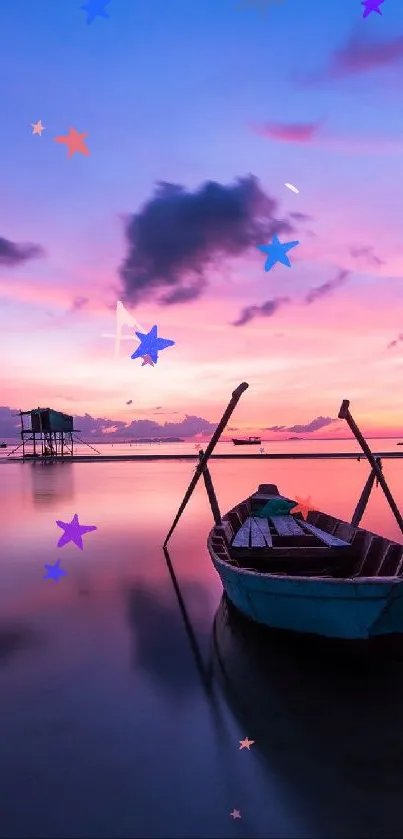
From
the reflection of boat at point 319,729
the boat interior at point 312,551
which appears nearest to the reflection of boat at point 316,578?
the boat interior at point 312,551

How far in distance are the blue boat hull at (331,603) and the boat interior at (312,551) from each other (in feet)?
3.69

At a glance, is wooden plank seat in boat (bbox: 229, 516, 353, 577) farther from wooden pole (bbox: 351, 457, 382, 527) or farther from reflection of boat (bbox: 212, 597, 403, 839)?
wooden pole (bbox: 351, 457, 382, 527)

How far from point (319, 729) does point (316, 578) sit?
2072mm

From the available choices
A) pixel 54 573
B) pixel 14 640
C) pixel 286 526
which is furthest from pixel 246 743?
pixel 54 573

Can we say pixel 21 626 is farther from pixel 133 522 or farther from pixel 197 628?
pixel 133 522

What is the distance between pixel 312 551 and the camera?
11867 millimetres

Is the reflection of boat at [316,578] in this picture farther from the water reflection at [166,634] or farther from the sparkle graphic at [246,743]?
the sparkle graphic at [246,743]

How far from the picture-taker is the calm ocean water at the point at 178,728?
219 inches

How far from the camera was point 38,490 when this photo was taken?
48.2 m

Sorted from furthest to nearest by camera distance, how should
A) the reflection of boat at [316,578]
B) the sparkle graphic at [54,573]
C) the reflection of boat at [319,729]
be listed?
the sparkle graphic at [54,573] → the reflection of boat at [316,578] → the reflection of boat at [319,729]

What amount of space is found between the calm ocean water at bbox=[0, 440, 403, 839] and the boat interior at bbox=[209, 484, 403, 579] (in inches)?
63.0

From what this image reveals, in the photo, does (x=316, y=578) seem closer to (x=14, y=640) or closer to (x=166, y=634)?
(x=166, y=634)

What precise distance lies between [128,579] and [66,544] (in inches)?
287

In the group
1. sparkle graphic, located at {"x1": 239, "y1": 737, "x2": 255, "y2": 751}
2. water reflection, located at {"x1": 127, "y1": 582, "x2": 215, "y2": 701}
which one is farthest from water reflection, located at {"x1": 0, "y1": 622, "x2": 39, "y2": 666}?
sparkle graphic, located at {"x1": 239, "y1": 737, "x2": 255, "y2": 751}
